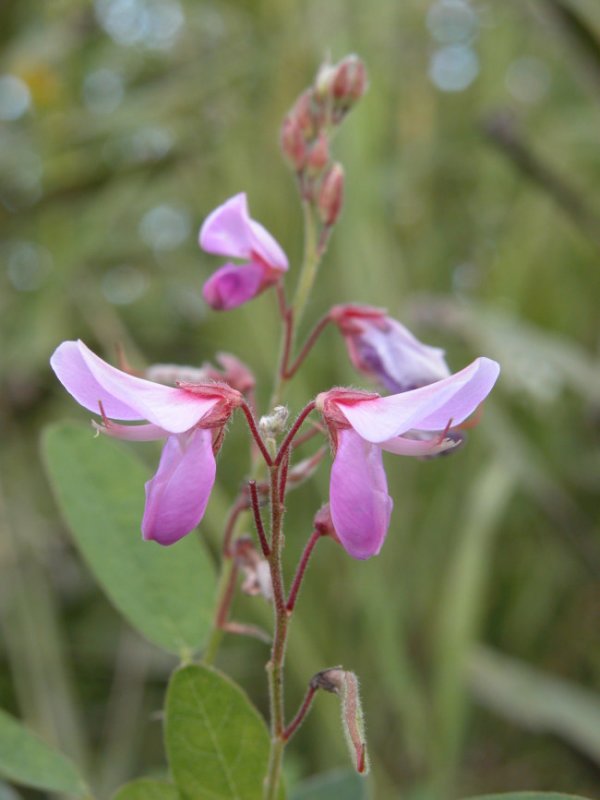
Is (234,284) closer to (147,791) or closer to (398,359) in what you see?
(398,359)

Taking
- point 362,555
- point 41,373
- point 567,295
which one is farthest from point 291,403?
point 362,555

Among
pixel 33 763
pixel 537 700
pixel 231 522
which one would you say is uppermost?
pixel 231 522

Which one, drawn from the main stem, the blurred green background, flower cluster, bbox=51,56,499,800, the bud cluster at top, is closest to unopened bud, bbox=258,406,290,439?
flower cluster, bbox=51,56,499,800

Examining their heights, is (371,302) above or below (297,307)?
below

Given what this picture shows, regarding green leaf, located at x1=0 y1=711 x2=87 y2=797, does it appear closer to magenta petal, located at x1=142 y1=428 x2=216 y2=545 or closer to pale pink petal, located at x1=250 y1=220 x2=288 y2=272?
magenta petal, located at x1=142 y1=428 x2=216 y2=545

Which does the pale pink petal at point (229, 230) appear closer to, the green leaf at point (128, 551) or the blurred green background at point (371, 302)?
the green leaf at point (128, 551)

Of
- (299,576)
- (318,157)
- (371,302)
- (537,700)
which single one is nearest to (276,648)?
(299,576)
